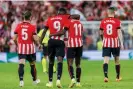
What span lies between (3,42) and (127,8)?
8.39m

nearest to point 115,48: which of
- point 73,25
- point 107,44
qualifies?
point 107,44

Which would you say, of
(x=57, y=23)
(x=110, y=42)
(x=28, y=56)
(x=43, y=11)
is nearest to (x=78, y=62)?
(x=57, y=23)

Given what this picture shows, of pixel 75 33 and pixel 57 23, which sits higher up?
pixel 57 23

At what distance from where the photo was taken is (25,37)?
18438 millimetres

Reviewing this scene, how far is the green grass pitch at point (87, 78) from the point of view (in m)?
18.3

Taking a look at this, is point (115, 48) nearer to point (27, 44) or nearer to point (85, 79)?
point (85, 79)

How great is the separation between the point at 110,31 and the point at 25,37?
12.3 feet

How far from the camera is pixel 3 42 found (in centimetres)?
3334

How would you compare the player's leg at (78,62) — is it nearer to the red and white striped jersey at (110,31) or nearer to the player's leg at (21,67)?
the player's leg at (21,67)

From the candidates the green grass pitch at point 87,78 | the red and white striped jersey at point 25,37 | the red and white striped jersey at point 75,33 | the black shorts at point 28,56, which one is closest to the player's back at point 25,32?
the red and white striped jersey at point 25,37

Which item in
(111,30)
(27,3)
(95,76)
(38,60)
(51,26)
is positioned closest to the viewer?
(51,26)

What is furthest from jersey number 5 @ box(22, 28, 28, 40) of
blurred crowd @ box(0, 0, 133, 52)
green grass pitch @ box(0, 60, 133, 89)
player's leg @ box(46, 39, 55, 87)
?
blurred crowd @ box(0, 0, 133, 52)

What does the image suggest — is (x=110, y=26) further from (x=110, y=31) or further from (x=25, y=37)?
(x=25, y=37)

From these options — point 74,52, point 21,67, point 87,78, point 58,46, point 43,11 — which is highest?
point 58,46
